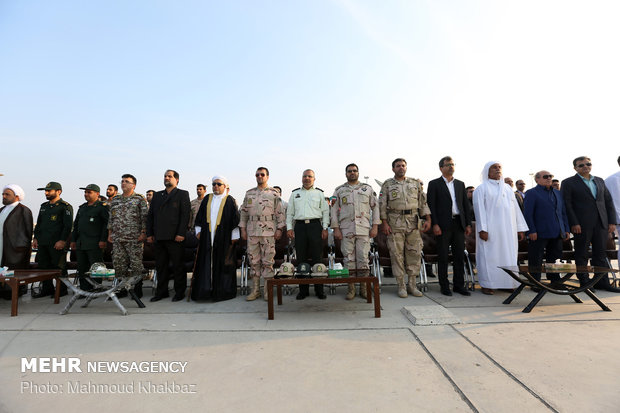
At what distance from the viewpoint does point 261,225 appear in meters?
4.90

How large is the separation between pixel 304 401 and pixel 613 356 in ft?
8.38

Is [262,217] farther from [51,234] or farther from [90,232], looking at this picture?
[51,234]

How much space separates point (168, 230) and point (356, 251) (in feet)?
9.75

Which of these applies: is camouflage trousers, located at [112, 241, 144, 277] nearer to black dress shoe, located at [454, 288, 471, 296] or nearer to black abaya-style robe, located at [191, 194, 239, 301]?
black abaya-style robe, located at [191, 194, 239, 301]

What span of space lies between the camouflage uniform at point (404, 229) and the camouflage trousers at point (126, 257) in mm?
4018

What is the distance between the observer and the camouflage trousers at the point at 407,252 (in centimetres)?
486

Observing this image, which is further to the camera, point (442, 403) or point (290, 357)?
point (290, 357)

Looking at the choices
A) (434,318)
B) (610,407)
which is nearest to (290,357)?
(434,318)

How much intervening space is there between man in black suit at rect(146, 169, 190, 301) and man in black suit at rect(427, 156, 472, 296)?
4.02 metres

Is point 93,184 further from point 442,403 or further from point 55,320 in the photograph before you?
Result: point 442,403

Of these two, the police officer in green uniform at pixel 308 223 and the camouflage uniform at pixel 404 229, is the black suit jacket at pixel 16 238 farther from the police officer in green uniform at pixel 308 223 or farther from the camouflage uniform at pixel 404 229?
the camouflage uniform at pixel 404 229

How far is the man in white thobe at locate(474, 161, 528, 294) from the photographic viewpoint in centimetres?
498

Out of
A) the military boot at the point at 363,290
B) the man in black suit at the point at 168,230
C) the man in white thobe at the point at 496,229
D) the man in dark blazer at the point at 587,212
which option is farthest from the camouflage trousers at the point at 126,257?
the man in dark blazer at the point at 587,212

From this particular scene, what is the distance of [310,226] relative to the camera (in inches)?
192
